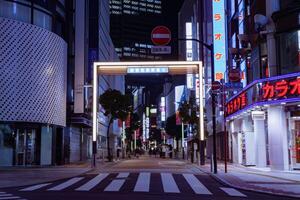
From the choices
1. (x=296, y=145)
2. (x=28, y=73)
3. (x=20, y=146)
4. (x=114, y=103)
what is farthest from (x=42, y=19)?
(x=296, y=145)

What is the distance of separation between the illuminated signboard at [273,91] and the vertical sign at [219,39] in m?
18.5

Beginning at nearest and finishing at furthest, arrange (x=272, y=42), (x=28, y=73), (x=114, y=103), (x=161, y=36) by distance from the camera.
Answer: (x=161, y=36)
(x=272, y=42)
(x=28, y=73)
(x=114, y=103)

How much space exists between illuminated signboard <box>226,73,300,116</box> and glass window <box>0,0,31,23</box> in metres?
16.9

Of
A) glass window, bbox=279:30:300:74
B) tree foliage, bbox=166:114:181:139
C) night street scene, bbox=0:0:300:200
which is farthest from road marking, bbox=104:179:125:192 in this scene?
tree foliage, bbox=166:114:181:139

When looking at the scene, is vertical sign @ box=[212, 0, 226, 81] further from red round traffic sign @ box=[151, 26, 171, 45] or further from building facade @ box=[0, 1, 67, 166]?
red round traffic sign @ box=[151, 26, 171, 45]

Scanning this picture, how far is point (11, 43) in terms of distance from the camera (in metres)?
36.0

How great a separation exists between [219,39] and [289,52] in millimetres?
23229

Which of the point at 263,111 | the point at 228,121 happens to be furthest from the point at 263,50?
the point at 228,121

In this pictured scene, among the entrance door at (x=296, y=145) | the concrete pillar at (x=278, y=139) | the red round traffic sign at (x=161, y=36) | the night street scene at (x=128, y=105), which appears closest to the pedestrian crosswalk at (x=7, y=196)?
the night street scene at (x=128, y=105)

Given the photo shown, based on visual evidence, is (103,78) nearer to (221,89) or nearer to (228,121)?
(228,121)

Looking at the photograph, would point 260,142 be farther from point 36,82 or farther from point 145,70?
point 36,82

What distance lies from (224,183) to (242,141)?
1794 cm

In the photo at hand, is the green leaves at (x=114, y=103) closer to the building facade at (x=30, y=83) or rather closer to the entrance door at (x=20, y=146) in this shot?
the building facade at (x=30, y=83)

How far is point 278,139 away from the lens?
1161 inches
